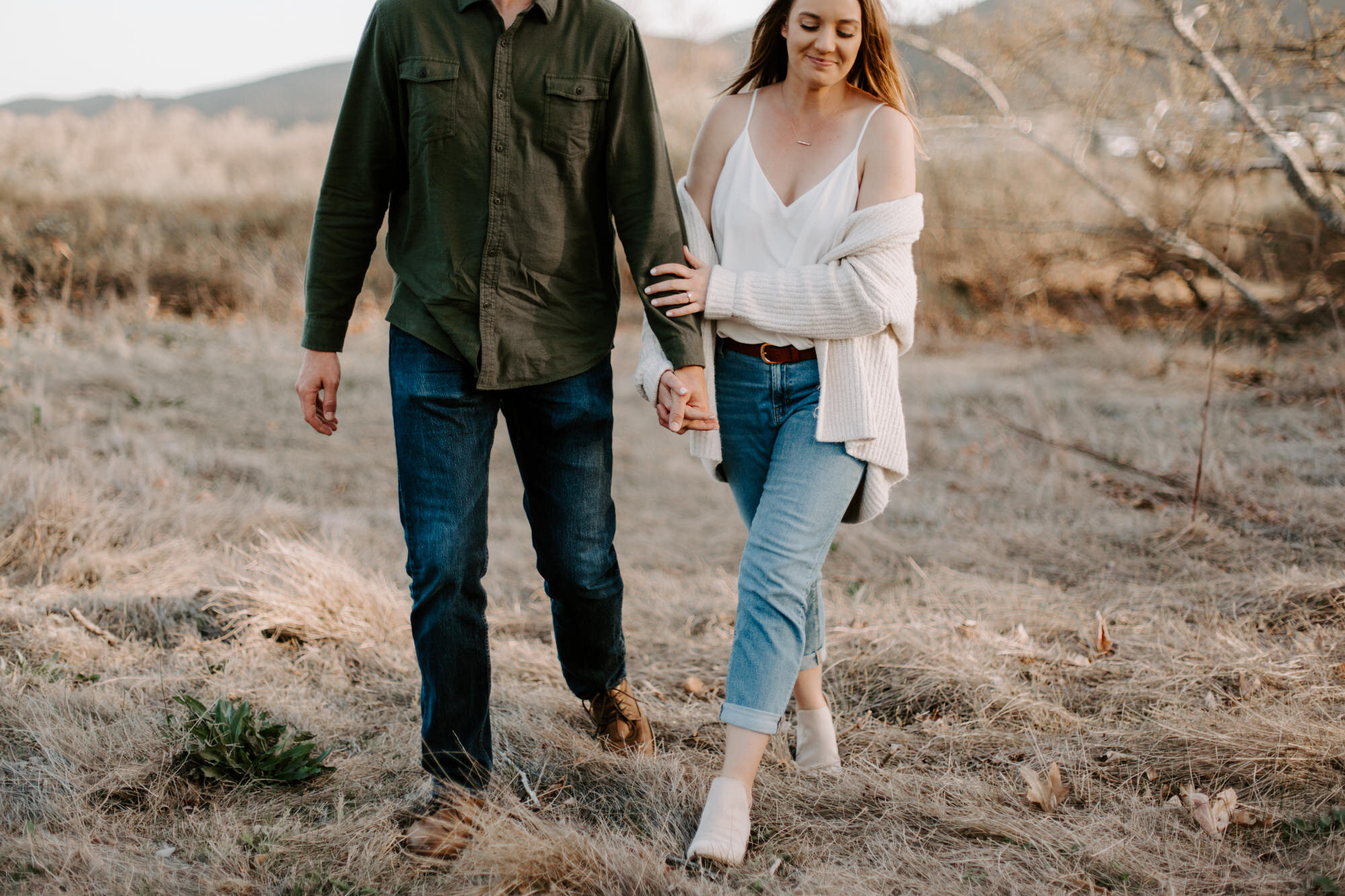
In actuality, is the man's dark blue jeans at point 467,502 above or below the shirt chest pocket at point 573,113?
below

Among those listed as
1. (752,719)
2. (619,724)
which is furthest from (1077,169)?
(752,719)

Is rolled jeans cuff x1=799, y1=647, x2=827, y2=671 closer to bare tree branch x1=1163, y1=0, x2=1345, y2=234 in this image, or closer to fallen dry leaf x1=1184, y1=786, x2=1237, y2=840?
fallen dry leaf x1=1184, y1=786, x2=1237, y2=840

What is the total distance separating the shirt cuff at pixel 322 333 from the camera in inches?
90.7

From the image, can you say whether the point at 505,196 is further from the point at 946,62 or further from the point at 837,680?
the point at 946,62

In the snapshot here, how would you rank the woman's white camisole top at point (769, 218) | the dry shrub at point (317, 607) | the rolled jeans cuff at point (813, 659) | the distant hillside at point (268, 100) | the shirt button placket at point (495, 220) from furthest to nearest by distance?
the distant hillside at point (268, 100)
the dry shrub at point (317, 607)
the rolled jeans cuff at point (813, 659)
the woman's white camisole top at point (769, 218)
the shirt button placket at point (495, 220)

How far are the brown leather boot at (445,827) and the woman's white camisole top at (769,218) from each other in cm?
127

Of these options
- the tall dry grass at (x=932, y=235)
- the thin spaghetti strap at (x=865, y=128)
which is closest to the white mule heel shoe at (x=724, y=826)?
the thin spaghetti strap at (x=865, y=128)

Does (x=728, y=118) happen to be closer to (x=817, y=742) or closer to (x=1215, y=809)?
(x=817, y=742)

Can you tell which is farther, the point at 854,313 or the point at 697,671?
the point at 697,671

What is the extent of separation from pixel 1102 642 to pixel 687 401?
2003mm

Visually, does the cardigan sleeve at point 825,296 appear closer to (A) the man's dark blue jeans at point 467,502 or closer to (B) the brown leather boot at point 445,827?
(A) the man's dark blue jeans at point 467,502

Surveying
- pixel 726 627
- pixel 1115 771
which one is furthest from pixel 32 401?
pixel 1115 771

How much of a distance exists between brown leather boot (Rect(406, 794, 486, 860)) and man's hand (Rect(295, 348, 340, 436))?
36.1 inches

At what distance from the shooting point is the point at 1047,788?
2.43 meters
